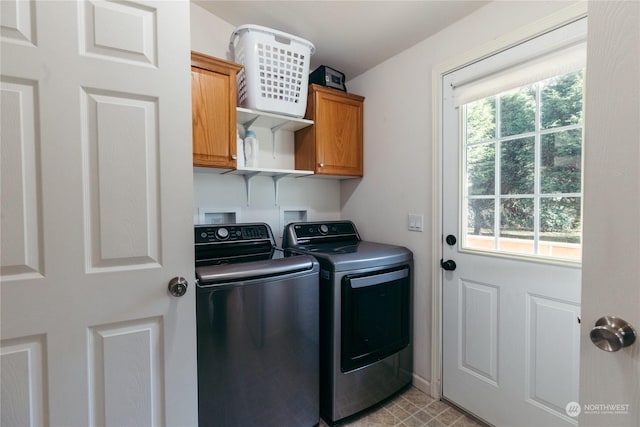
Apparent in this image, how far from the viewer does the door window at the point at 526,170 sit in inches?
50.5

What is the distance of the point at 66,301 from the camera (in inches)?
38.0

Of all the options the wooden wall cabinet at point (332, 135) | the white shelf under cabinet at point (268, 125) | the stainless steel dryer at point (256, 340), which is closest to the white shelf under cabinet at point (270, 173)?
the white shelf under cabinet at point (268, 125)

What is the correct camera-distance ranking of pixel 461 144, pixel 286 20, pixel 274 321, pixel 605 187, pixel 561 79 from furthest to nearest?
1. pixel 286 20
2. pixel 461 144
3. pixel 274 321
4. pixel 561 79
5. pixel 605 187

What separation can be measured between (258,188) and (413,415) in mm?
1757

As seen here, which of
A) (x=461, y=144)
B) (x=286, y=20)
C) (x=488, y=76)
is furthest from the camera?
(x=286, y=20)

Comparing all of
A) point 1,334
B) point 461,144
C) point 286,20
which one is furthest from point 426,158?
point 1,334

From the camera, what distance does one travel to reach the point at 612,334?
1.93 feet

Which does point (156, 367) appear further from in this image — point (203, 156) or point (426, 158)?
point (426, 158)

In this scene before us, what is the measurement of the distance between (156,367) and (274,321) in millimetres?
510

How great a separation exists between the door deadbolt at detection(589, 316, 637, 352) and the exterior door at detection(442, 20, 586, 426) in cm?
84

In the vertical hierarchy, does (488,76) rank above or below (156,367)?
above

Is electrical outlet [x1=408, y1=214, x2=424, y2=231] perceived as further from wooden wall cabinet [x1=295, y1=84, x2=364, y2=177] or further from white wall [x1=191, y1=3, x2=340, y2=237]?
white wall [x1=191, y1=3, x2=340, y2=237]

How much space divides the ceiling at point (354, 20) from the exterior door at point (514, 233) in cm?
36

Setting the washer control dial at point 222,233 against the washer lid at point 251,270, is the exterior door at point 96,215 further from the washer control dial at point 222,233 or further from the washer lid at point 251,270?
the washer control dial at point 222,233
